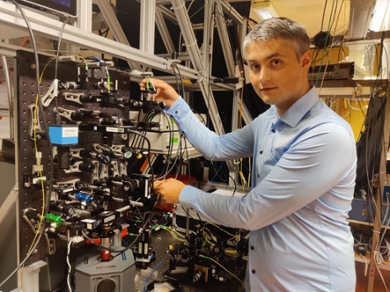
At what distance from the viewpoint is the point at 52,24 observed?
0.80 meters

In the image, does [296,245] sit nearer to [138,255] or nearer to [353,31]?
[138,255]

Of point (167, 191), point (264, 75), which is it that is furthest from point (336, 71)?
point (167, 191)

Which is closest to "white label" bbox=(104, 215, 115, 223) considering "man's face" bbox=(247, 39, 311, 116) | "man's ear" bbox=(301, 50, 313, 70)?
→ "man's face" bbox=(247, 39, 311, 116)

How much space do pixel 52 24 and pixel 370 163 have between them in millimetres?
1979

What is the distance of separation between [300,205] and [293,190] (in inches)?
2.6

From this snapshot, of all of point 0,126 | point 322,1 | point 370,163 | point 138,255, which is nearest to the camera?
point 138,255

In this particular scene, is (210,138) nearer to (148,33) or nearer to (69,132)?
(148,33)

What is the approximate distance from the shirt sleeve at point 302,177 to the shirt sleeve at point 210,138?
46 centimetres

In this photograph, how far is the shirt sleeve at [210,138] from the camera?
54.2 inches

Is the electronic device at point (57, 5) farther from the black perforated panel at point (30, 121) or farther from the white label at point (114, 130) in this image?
the white label at point (114, 130)

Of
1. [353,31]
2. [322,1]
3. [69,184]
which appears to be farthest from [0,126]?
[322,1]

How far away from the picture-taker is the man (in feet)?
2.94

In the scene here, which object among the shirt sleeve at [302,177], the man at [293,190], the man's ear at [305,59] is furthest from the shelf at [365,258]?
the man's ear at [305,59]

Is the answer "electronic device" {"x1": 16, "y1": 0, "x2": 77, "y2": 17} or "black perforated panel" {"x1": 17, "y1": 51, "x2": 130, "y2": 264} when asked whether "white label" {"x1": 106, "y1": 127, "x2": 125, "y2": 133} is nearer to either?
"black perforated panel" {"x1": 17, "y1": 51, "x2": 130, "y2": 264}
